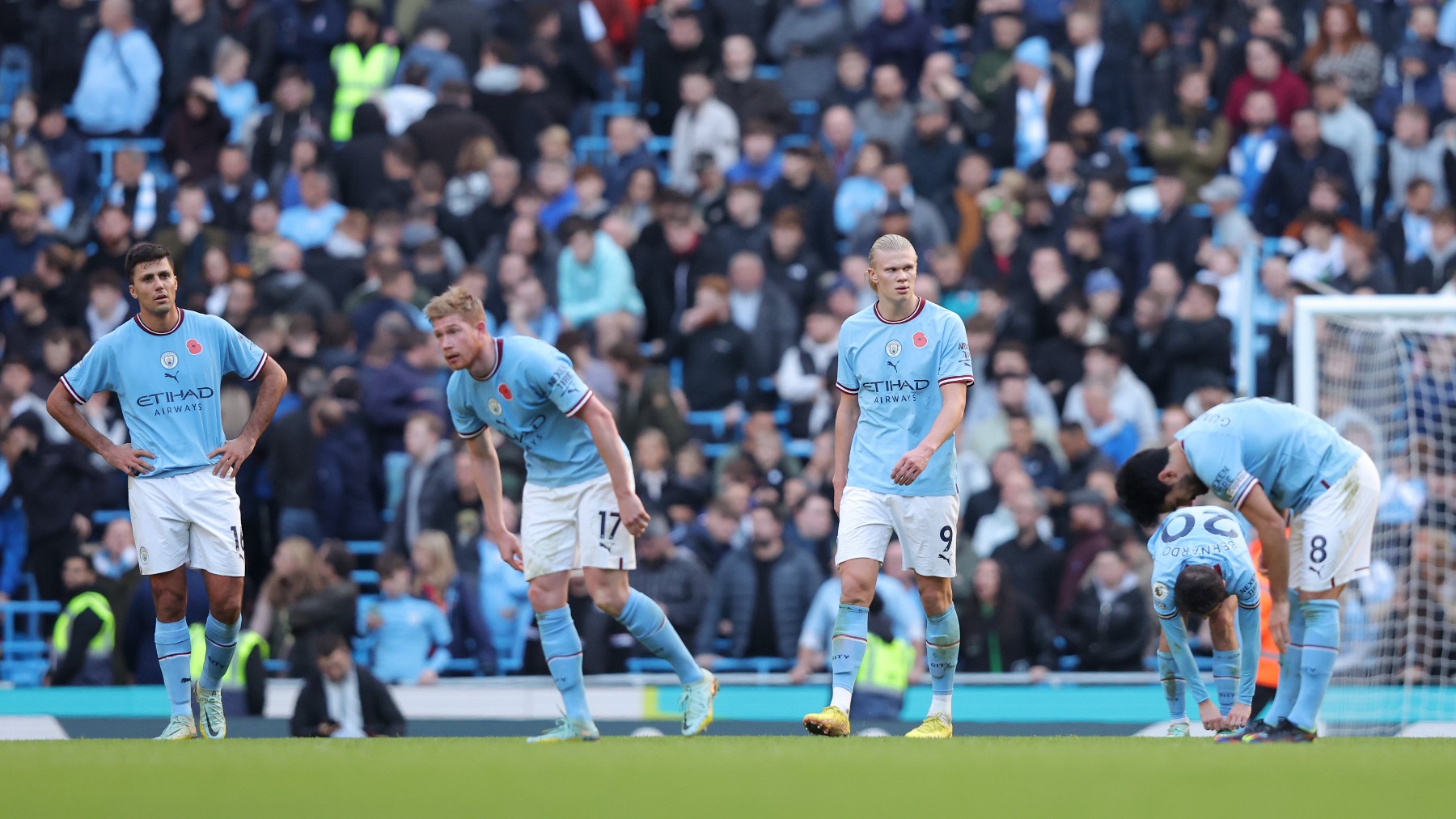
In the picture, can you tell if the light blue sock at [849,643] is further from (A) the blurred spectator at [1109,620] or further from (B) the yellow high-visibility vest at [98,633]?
(B) the yellow high-visibility vest at [98,633]

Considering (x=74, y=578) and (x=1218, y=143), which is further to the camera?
(x=1218, y=143)

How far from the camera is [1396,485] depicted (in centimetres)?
1561

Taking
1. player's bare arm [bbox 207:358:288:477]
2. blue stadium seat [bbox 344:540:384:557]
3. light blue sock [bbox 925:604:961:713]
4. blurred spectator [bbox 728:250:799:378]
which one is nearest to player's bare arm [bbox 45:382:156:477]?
player's bare arm [bbox 207:358:288:477]

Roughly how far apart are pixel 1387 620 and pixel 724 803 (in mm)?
9437

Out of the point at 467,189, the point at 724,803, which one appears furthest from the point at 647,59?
the point at 724,803

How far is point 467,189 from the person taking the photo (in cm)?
2012

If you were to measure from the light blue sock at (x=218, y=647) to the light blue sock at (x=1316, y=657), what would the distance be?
5.83m

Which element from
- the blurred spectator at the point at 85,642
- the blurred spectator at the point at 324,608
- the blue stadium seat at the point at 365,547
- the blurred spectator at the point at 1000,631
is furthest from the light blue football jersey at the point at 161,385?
the blurred spectator at the point at 1000,631

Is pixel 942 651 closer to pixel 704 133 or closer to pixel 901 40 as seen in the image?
→ pixel 704 133

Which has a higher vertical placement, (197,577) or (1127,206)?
(1127,206)

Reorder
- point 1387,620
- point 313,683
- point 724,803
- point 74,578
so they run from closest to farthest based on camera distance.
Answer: point 724,803 < point 313,683 < point 1387,620 < point 74,578

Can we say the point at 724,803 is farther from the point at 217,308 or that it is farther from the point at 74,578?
the point at 217,308

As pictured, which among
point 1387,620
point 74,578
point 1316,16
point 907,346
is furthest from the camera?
point 1316,16

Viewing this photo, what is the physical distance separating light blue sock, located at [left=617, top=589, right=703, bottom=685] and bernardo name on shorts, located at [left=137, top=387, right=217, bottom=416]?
2.67 m
